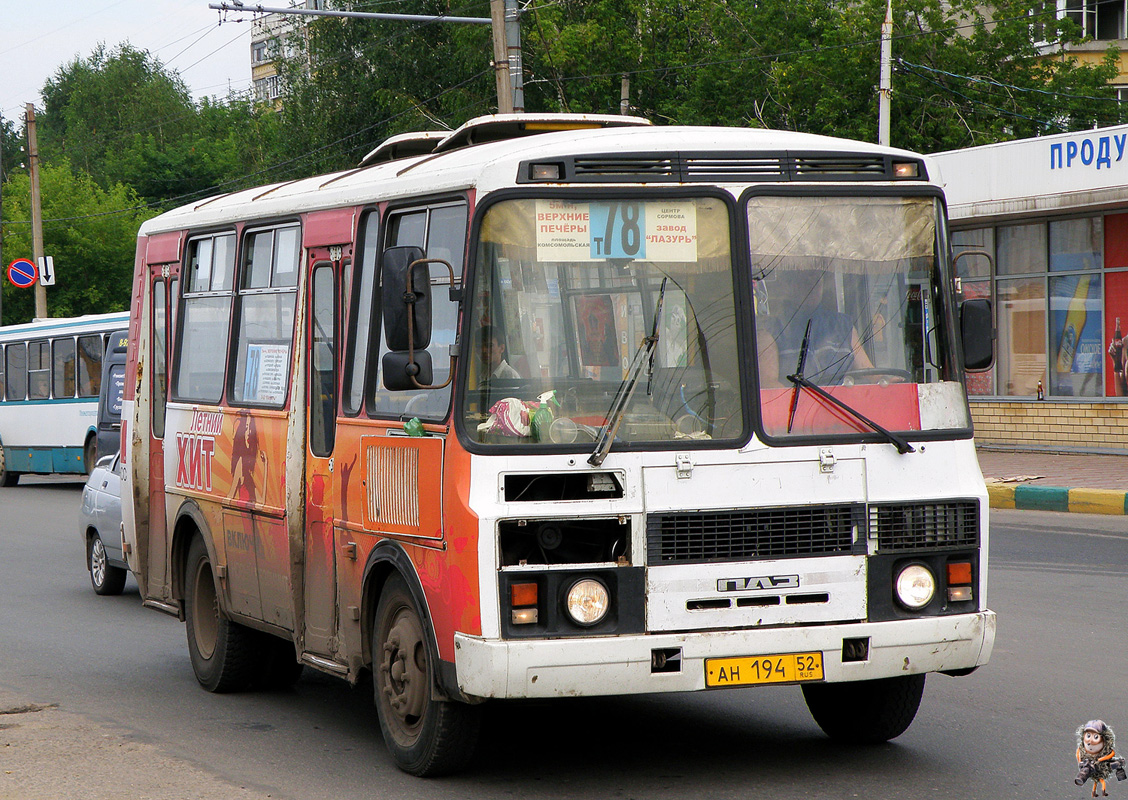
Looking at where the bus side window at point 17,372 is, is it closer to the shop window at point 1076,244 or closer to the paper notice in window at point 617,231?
the shop window at point 1076,244

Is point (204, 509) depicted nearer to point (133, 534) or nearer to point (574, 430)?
point (133, 534)

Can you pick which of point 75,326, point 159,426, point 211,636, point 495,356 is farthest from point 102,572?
point 75,326

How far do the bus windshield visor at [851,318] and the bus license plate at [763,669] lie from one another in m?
0.83

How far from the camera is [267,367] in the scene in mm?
7559

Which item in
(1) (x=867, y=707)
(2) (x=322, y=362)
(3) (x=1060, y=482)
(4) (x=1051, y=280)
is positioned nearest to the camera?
(1) (x=867, y=707)

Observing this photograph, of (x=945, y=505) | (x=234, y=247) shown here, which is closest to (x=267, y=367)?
(x=234, y=247)

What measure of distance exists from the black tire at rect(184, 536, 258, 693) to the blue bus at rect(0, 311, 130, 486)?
1709 cm

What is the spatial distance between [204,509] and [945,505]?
4205 millimetres

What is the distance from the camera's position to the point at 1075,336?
71.6 feet

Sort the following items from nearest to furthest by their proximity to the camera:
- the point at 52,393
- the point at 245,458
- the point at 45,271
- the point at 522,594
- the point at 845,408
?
1. the point at 522,594
2. the point at 845,408
3. the point at 245,458
4. the point at 52,393
5. the point at 45,271

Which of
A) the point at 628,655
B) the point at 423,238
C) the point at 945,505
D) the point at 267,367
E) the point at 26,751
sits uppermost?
the point at 423,238

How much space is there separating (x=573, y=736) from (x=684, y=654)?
1514 mm

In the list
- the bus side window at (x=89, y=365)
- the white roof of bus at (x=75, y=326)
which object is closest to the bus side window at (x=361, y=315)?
the white roof of bus at (x=75, y=326)

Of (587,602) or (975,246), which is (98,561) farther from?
(975,246)
